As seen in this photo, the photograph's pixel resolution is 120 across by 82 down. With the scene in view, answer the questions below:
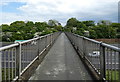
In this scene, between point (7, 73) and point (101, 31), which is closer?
point (7, 73)

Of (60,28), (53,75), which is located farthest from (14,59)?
(60,28)

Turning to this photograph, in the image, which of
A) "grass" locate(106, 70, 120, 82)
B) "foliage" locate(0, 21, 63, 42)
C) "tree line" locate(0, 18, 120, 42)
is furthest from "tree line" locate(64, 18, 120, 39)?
"grass" locate(106, 70, 120, 82)

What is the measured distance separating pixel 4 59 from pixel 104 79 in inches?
89.4

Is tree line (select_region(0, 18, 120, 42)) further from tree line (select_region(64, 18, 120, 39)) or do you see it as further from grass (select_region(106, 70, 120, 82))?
grass (select_region(106, 70, 120, 82))

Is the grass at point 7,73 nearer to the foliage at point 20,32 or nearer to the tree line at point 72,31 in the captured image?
the tree line at point 72,31

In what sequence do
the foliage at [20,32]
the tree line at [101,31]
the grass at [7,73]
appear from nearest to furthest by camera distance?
the grass at [7,73] < the tree line at [101,31] < the foliage at [20,32]

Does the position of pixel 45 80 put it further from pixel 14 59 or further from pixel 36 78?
pixel 14 59

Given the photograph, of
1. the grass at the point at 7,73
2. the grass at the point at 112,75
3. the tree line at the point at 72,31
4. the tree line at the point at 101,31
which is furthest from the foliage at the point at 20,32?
the grass at the point at 112,75

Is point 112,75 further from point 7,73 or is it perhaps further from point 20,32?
point 20,32

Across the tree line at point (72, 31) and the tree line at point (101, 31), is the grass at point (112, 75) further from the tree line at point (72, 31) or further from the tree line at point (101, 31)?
the tree line at point (101, 31)

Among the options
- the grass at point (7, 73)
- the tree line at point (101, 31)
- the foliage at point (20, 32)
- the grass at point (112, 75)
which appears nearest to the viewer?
the grass at point (112, 75)

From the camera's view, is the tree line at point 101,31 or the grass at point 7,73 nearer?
the grass at point 7,73

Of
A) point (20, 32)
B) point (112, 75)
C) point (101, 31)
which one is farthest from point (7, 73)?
point (20, 32)

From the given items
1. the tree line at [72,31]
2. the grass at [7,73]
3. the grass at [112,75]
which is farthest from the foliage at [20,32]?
the grass at [112,75]
